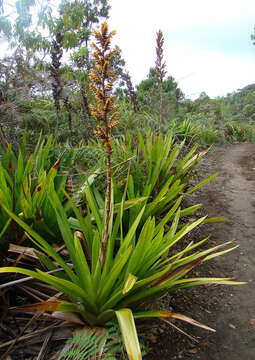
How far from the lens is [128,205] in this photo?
2109 mm

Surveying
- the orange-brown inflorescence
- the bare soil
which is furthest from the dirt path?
the orange-brown inflorescence

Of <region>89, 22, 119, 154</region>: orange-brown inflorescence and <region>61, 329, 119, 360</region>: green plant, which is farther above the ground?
<region>89, 22, 119, 154</region>: orange-brown inflorescence

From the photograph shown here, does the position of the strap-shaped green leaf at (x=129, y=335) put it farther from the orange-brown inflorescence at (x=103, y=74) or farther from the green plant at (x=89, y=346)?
the orange-brown inflorescence at (x=103, y=74)

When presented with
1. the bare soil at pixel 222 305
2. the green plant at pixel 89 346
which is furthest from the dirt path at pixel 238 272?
the green plant at pixel 89 346

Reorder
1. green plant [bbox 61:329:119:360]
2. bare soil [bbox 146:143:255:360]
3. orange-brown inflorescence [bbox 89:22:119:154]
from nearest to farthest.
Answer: orange-brown inflorescence [bbox 89:22:119:154] → green plant [bbox 61:329:119:360] → bare soil [bbox 146:143:255:360]

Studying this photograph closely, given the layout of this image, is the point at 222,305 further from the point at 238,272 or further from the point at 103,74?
the point at 103,74

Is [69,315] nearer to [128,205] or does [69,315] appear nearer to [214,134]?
[128,205]

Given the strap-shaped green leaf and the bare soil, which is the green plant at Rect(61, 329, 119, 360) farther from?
the bare soil

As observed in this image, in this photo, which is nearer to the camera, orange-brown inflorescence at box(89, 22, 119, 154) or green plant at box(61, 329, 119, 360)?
orange-brown inflorescence at box(89, 22, 119, 154)

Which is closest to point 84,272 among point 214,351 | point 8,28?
point 214,351

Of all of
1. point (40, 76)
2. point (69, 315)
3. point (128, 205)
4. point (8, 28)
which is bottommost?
point (69, 315)

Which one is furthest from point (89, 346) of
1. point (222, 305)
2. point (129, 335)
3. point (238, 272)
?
point (238, 272)

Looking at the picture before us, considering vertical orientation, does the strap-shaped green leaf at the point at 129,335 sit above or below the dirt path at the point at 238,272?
above

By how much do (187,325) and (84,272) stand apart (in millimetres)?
868
